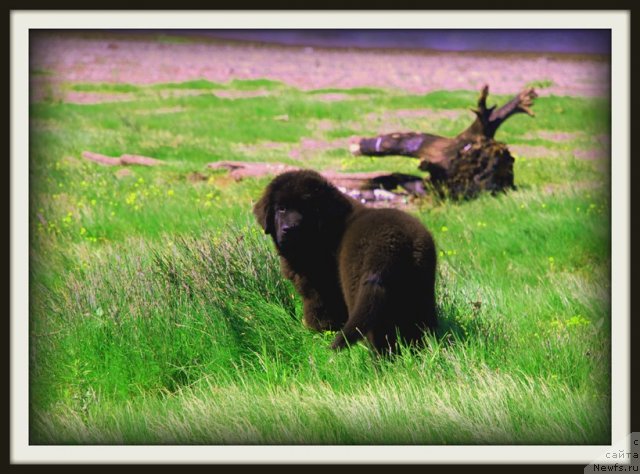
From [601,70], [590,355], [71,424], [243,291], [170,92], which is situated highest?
[170,92]

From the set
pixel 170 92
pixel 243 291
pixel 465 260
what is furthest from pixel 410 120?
pixel 243 291

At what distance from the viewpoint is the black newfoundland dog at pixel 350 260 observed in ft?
17.2

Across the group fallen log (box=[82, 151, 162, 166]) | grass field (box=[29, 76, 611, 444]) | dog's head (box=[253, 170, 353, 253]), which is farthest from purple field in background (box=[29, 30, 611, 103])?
dog's head (box=[253, 170, 353, 253])

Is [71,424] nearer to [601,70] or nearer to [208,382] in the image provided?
[208,382]

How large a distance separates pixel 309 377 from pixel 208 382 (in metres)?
0.69

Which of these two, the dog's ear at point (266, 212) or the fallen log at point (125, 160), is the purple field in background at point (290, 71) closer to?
the fallen log at point (125, 160)

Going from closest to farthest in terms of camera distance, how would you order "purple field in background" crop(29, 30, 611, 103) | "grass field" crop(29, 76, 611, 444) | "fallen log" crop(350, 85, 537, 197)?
1. "grass field" crop(29, 76, 611, 444)
2. "fallen log" crop(350, 85, 537, 197)
3. "purple field in background" crop(29, 30, 611, 103)

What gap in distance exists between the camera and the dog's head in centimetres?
560

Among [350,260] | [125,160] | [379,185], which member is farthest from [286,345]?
[125,160]

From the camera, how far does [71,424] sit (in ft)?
16.8

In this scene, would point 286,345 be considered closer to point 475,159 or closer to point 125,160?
point 475,159

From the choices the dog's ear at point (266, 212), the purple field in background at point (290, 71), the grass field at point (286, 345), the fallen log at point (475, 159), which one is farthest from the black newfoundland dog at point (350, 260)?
the purple field in background at point (290, 71)

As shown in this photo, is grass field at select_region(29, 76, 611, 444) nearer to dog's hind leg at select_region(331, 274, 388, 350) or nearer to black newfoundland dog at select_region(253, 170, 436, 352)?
black newfoundland dog at select_region(253, 170, 436, 352)

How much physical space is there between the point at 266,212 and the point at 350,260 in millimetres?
772
